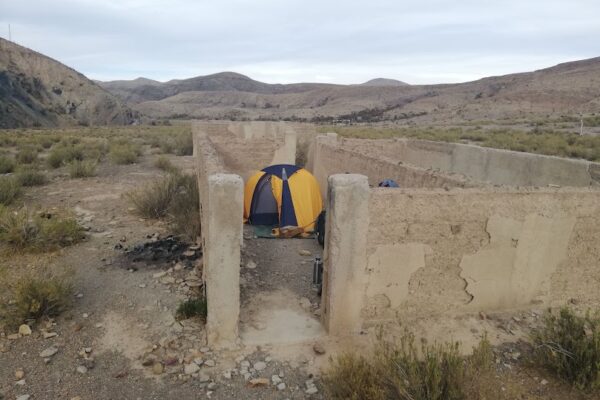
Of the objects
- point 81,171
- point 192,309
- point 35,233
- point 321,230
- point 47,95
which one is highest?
point 47,95

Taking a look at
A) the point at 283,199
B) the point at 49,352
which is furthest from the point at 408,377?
the point at 283,199

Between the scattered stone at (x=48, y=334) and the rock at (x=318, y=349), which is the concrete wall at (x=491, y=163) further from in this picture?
the scattered stone at (x=48, y=334)

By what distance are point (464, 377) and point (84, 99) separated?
5857cm

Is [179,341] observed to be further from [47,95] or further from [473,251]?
[47,95]

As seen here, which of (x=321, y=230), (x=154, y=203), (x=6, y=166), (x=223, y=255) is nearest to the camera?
(x=223, y=255)

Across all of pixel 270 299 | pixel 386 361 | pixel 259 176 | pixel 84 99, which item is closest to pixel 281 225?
pixel 259 176

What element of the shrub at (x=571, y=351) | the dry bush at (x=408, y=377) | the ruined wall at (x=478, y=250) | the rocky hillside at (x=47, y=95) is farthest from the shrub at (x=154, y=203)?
the rocky hillside at (x=47, y=95)

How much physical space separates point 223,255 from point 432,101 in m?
71.2

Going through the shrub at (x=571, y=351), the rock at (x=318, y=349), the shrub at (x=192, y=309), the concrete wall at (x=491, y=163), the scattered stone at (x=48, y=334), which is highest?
the concrete wall at (x=491, y=163)

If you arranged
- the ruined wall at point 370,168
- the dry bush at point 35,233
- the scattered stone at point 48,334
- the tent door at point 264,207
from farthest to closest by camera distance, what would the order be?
the tent door at point 264,207, the dry bush at point 35,233, the ruined wall at point 370,168, the scattered stone at point 48,334

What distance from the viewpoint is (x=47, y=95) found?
49.0m

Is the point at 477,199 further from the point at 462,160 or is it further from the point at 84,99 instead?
the point at 84,99

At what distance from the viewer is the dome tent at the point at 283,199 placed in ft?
27.6

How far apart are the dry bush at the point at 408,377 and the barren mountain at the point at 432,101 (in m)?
48.1
